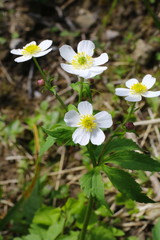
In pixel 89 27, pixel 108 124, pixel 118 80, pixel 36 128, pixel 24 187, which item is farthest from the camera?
pixel 89 27

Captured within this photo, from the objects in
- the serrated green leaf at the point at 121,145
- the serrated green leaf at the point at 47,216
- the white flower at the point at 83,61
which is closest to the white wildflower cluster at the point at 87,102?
the white flower at the point at 83,61

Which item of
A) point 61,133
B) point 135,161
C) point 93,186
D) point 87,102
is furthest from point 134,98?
point 93,186

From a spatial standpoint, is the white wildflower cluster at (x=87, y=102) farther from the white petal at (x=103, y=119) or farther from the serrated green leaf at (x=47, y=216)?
the serrated green leaf at (x=47, y=216)

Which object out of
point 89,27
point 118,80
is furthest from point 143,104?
point 89,27

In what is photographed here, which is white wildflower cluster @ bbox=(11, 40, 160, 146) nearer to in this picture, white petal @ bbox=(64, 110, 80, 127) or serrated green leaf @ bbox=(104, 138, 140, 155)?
white petal @ bbox=(64, 110, 80, 127)

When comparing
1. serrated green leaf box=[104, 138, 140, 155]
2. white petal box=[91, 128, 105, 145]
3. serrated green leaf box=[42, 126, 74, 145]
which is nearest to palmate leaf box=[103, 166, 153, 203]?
serrated green leaf box=[104, 138, 140, 155]

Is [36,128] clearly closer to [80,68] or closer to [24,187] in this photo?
[24,187]
